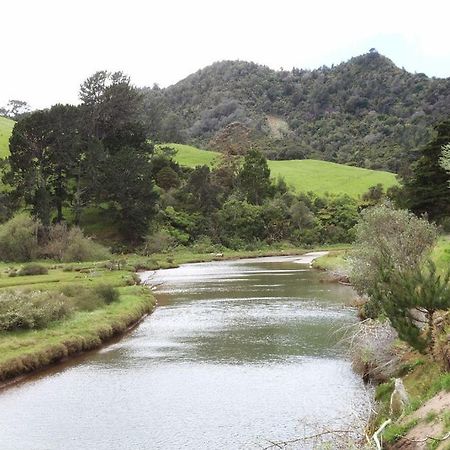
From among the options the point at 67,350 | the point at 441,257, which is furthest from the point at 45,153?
the point at 441,257

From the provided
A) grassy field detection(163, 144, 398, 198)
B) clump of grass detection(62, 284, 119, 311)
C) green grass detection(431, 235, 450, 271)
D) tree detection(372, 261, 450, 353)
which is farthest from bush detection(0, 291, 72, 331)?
grassy field detection(163, 144, 398, 198)

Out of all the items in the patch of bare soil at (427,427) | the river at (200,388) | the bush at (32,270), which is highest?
the bush at (32,270)

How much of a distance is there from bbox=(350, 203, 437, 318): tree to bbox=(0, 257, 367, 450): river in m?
3.66

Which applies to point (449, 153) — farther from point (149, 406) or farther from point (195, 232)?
point (195, 232)

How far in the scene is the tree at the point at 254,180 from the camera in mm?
138875

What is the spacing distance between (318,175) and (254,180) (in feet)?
131

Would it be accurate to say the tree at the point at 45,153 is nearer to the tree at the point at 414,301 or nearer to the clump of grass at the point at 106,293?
the clump of grass at the point at 106,293

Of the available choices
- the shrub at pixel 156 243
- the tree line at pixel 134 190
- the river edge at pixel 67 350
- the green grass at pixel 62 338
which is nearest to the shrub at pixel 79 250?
the tree line at pixel 134 190

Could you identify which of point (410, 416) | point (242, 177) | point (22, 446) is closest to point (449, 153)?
point (410, 416)

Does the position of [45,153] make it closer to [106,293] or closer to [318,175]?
[106,293]

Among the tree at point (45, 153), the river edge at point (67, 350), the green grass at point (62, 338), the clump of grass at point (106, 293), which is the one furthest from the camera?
the tree at point (45, 153)

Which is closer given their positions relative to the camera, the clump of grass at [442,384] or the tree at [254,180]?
the clump of grass at [442,384]

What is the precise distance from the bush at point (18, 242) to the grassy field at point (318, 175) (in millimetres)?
79307

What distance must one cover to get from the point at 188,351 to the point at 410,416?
59.8ft
